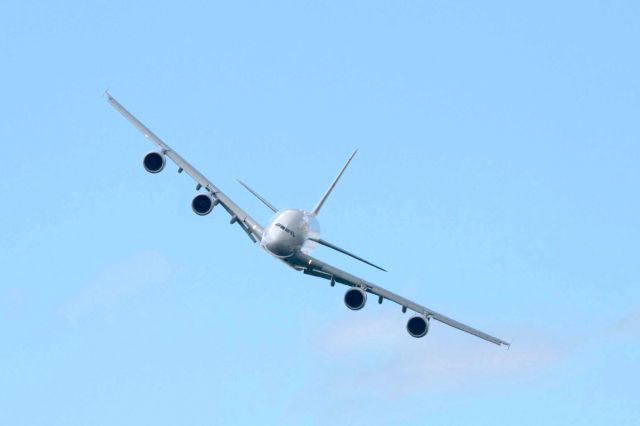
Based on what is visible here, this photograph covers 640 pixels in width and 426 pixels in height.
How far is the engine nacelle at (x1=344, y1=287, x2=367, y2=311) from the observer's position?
250 feet

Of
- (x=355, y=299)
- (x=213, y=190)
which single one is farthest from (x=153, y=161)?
(x=355, y=299)

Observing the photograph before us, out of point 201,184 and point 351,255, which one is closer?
point 351,255

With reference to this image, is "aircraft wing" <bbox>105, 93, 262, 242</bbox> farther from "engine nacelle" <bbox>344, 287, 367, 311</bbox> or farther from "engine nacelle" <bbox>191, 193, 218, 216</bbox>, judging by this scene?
"engine nacelle" <bbox>344, 287, 367, 311</bbox>

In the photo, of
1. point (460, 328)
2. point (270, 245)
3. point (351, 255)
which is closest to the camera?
point (351, 255)

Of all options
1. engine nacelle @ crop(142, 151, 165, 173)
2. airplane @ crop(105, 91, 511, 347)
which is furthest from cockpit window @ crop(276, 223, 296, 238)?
engine nacelle @ crop(142, 151, 165, 173)

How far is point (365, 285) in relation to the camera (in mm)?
78750

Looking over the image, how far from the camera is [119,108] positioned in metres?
81.6

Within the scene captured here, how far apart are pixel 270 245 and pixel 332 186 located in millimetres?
6142

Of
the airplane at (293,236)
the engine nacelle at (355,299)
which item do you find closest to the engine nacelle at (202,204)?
the airplane at (293,236)

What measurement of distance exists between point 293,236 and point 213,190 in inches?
274

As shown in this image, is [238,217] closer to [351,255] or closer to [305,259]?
[305,259]

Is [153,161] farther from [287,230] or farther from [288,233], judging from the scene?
[288,233]

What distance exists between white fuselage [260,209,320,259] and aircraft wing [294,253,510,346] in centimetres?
112

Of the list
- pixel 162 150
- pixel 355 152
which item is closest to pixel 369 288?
pixel 355 152
